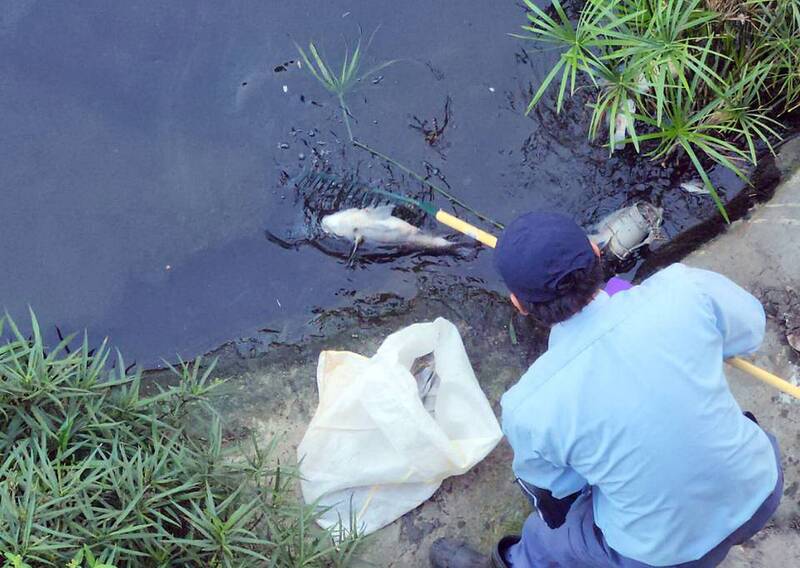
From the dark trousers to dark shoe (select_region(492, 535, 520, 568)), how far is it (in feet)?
0.09

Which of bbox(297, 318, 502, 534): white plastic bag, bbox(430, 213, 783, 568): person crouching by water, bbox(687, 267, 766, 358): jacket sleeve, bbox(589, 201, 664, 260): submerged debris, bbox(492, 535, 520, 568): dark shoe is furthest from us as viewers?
bbox(589, 201, 664, 260): submerged debris

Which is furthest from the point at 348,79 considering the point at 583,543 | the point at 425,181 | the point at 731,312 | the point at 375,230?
the point at 583,543

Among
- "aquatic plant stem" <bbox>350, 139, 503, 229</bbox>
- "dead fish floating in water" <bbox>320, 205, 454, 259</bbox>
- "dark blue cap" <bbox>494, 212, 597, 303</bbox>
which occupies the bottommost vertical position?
"dead fish floating in water" <bbox>320, 205, 454, 259</bbox>

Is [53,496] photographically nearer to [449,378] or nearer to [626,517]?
[449,378]

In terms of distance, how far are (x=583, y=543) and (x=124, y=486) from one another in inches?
59.4

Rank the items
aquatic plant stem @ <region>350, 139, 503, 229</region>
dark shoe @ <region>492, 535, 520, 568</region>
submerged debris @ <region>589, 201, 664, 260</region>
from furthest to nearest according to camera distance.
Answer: aquatic plant stem @ <region>350, 139, 503, 229</region>
submerged debris @ <region>589, 201, 664, 260</region>
dark shoe @ <region>492, 535, 520, 568</region>

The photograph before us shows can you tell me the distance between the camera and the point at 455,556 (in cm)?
270

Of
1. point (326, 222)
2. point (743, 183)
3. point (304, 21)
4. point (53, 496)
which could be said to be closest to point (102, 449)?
point (53, 496)

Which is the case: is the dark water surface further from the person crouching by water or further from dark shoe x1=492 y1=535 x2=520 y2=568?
the person crouching by water

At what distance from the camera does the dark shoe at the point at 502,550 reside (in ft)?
8.54

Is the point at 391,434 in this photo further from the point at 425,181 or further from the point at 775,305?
the point at 775,305

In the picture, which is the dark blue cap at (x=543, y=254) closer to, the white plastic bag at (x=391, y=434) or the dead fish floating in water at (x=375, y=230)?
the white plastic bag at (x=391, y=434)

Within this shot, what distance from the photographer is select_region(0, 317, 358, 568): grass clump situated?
217cm

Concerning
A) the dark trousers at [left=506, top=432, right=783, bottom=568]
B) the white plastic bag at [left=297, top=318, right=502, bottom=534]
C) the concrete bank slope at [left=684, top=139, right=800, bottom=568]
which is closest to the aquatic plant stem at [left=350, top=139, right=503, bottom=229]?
the white plastic bag at [left=297, top=318, right=502, bottom=534]
